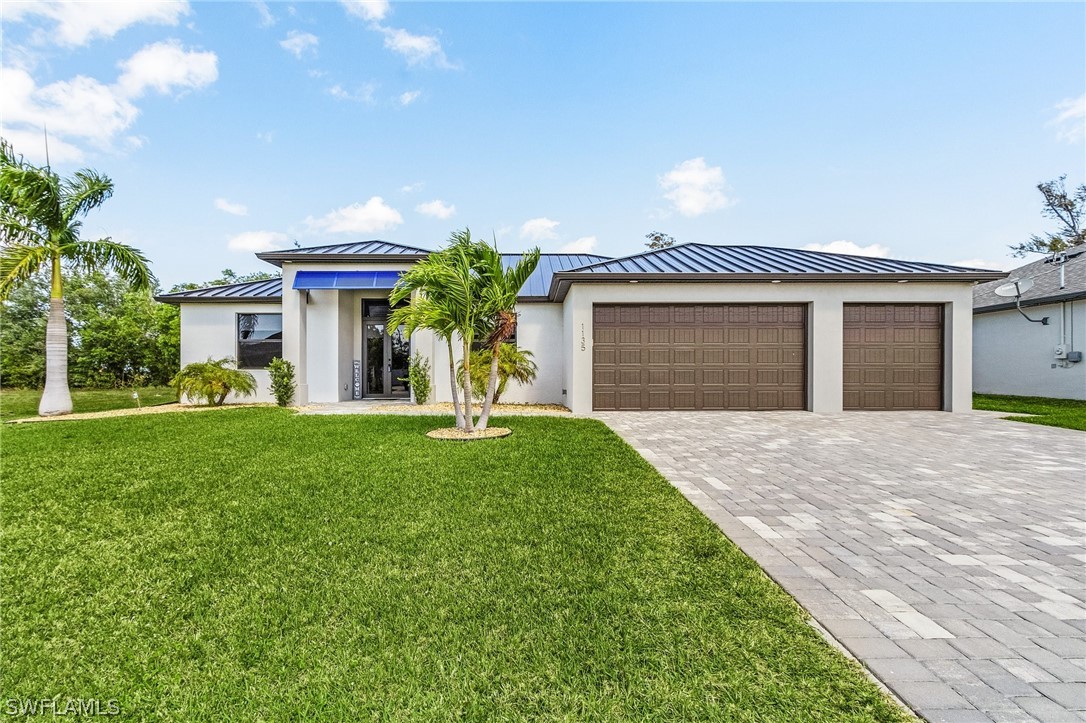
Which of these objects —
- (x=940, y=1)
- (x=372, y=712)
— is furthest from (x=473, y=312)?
(x=940, y=1)

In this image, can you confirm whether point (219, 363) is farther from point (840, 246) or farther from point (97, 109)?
point (840, 246)

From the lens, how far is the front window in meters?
14.2

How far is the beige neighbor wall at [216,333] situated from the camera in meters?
14.0

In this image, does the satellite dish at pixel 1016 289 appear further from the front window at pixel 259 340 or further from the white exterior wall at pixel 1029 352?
the front window at pixel 259 340

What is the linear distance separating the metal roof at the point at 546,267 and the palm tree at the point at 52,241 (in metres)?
10.8

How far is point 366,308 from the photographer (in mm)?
14969

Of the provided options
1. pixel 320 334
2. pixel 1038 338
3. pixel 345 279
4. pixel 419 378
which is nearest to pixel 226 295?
pixel 320 334

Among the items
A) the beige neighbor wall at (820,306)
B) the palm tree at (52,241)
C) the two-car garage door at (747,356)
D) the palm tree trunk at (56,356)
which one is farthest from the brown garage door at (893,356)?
the palm tree trunk at (56,356)

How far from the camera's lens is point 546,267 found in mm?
17422

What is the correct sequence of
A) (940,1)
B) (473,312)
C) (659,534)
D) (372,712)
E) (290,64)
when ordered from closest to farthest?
(372,712)
(659,534)
(473,312)
(940,1)
(290,64)

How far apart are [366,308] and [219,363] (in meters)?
4.48

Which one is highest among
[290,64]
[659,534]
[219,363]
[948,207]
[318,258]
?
[290,64]

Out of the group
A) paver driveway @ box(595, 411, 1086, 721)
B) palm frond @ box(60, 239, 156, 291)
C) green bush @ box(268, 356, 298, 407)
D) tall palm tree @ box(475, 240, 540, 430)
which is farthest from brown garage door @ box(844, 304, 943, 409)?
palm frond @ box(60, 239, 156, 291)

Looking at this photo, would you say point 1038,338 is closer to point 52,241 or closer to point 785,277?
point 785,277
